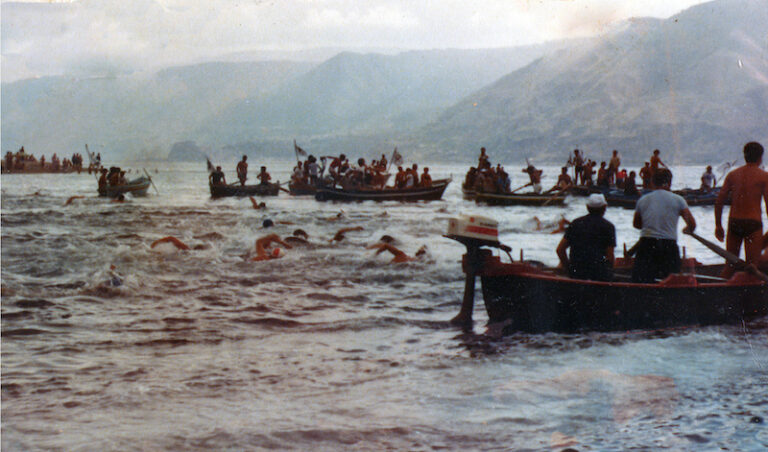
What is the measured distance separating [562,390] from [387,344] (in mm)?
2449

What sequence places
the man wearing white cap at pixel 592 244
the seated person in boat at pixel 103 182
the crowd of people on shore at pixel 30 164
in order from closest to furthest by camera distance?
the man wearing white cap at pixel 592 244 < the seated person in boat at pixel 103 182 < the crowd of people on shore at pixel 30 164

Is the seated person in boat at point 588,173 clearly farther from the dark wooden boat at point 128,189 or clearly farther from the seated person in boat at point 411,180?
the dark wooden boat at point 128,189

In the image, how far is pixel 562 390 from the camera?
667cm

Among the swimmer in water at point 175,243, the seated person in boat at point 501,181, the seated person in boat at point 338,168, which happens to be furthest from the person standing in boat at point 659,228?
the seated person in boat at point 338,168

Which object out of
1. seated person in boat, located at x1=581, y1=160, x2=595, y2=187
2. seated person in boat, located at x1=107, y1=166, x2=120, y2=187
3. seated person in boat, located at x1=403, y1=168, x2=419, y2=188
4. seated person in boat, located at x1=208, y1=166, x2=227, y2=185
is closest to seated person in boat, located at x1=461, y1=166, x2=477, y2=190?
seated person in boat, located at x1=403, y1=168, x2=419, y2=188

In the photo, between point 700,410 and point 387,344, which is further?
point 387,344

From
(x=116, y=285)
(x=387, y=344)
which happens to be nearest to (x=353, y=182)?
(x=116, y=285)

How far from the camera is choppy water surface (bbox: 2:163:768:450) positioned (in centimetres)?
560

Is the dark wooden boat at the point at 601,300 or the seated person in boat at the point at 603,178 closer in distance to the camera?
the dark wooden boat at the point at 601,300

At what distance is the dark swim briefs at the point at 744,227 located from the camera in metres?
9.11

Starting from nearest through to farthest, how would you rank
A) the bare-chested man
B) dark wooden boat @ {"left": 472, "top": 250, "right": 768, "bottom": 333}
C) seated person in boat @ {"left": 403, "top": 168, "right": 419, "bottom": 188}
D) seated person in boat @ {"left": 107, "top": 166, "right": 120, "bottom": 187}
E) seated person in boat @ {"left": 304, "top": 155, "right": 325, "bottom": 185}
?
dark wooden boat @ {"left": 472, "top": 250, "right": 768, "bottom": 333} → the bare-chested man → seated person in boat @ {"left": 403, "top": 168, "right": 419, "bottom": 188} → seated person in boat @ {"left": 107, "top": 166, "right": 120, "bottom": 187} → seated person in boat @ {"left": 304, "top": 155, "right": 325, "bottom": 185}

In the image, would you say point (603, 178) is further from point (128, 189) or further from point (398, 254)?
point (398, 254)

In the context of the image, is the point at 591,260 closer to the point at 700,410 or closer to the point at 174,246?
the point at 700,410

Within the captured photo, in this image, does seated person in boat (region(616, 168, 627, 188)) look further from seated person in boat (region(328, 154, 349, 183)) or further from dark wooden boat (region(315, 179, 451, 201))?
seated person in boat (region(328, 154, 349, 183))
